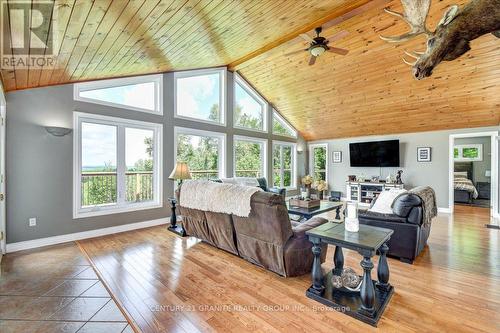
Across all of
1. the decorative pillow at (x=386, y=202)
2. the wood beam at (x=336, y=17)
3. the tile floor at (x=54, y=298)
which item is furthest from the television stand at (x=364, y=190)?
the tile floor at (x=54, y=298)

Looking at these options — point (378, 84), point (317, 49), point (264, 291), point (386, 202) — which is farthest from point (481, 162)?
point (264, 291)

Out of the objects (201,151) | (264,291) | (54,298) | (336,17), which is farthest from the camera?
(201,151)

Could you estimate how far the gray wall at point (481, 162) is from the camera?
7875mm

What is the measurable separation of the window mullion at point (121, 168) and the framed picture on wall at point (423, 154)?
26.1 feet

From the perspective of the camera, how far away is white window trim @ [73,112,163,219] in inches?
158

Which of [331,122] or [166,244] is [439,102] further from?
[166,244]

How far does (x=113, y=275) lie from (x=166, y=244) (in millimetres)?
1089

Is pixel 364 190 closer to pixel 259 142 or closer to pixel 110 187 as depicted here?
pixel 259 142

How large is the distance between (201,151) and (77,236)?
10.3 ft

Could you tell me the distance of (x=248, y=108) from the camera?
24.0ft

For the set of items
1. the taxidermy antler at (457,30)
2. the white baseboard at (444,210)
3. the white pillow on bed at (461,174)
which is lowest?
the white baseboard at (444,210)

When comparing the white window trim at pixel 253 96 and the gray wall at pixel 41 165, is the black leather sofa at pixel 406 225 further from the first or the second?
the gray wall at pixel 41 165

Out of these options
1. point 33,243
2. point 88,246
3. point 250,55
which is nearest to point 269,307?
point 88,246

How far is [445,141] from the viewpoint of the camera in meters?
6.38
